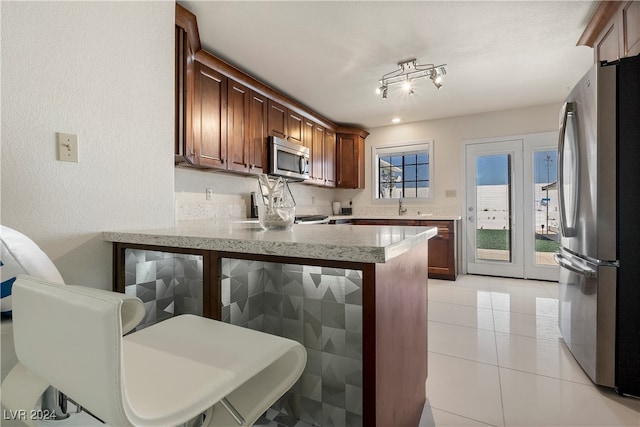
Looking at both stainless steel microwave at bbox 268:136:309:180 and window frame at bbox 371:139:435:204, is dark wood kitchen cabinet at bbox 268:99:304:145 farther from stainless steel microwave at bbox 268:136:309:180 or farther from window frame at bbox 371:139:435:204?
window frame at bbox 371:139:435:204

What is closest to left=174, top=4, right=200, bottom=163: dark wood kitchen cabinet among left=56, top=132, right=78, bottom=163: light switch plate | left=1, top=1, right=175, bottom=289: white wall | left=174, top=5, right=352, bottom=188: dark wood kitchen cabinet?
left=174, top=5, right=352, bottom=188: dark wood kitchen cabinet

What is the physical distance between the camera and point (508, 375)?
186 cm

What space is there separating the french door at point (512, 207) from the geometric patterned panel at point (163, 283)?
4.12 m

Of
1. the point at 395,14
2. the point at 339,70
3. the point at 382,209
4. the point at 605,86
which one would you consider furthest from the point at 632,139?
the point at 382,209

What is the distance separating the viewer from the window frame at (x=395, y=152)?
4.76 m

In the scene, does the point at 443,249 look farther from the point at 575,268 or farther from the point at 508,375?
the point at 508,375

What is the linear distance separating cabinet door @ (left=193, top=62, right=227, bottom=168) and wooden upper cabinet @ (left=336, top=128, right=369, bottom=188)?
95.2 inches

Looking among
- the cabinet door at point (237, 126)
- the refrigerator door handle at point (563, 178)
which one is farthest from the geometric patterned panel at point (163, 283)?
the refrigerator door handle at point (563, 178)

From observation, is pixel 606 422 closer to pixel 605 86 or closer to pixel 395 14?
pixel 605 86

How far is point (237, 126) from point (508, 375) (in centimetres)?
285

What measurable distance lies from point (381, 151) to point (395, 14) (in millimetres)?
3012

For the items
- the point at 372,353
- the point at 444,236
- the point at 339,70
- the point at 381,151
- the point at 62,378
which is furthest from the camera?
the point at 381,151

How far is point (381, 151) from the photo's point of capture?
512 cm
